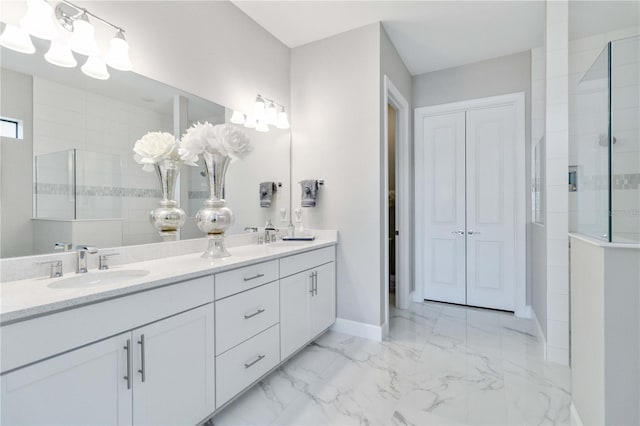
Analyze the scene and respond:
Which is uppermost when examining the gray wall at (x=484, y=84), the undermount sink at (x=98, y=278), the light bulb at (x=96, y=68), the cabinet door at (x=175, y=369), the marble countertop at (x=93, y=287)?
the gray wall at (x=484, y=84)

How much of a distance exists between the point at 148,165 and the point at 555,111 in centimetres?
281

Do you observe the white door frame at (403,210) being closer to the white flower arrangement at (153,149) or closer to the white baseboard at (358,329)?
the white baseboard at (358,329)

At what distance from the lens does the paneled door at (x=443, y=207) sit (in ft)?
11.6

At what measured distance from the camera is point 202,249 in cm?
216

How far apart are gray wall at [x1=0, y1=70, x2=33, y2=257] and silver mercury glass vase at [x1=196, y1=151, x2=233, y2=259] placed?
0.79m

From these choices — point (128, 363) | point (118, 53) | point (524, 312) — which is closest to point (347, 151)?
point (118, 53)

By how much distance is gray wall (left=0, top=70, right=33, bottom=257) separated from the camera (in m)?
1.31

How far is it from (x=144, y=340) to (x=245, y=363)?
68 cm

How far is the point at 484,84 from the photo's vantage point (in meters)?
3.39

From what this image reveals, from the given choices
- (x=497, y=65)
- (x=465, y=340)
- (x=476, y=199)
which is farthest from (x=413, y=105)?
(x=465, y=340)

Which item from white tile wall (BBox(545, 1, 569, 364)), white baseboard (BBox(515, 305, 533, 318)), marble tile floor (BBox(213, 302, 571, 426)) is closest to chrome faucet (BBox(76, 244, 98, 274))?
marble tile floor (BBox(213, 302, 571, 426))

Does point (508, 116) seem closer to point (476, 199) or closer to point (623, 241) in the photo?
point (476, 199)

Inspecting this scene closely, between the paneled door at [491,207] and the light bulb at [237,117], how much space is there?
2.55 meters

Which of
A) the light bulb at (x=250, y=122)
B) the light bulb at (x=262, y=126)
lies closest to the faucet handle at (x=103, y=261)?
the light bulb at (x=250, y=122)
